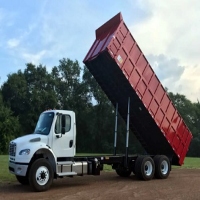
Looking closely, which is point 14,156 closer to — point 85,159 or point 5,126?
point 85,159

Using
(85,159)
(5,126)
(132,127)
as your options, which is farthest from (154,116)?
(5,126)

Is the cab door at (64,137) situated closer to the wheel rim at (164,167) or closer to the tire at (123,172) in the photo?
the tire at (123,172)

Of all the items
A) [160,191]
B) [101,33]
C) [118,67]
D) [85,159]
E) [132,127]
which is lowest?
[160,191]

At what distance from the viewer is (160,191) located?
10945mm

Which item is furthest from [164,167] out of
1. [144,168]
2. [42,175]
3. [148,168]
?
[42,175]

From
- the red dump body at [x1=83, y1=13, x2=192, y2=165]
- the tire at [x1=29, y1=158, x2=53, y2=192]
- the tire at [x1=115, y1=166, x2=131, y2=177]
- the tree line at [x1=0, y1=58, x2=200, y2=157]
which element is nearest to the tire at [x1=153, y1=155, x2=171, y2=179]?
the red dump body at [x1=83, y1=13, x2=192, y2=165]

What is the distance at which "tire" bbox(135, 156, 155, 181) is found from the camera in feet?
Result: 44.4

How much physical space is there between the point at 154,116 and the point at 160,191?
3.69 m

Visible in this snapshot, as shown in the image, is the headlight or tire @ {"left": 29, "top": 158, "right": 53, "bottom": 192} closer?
tire @ {"left": 29, "top": 158, "right": 53, "bottom": 192}

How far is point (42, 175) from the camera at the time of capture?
1072 cm

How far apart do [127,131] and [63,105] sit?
5324 centimetres

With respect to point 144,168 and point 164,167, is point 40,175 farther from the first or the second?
point 164,167

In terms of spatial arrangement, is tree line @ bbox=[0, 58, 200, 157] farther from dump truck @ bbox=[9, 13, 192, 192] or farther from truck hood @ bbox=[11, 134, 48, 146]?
truck hood @ bbox=[11, 134, 48, 146]

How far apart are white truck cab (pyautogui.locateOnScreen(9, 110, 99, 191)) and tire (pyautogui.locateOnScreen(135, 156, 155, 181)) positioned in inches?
95.1
